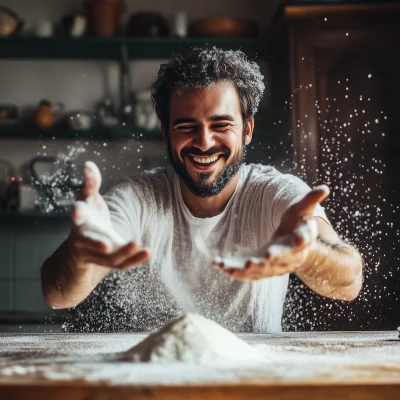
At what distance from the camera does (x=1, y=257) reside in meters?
2.22

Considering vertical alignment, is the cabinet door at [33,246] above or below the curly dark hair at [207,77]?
below

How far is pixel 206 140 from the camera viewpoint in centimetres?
141

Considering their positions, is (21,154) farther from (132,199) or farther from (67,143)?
(132,199)

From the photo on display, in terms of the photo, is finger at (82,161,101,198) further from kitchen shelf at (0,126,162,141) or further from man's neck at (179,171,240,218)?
kitchen shelf at (0,126,162,141)

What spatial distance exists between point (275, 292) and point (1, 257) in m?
1.16

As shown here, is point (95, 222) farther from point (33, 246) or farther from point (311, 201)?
point (33, 246)

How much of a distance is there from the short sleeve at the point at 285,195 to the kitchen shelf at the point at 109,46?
3.10ft

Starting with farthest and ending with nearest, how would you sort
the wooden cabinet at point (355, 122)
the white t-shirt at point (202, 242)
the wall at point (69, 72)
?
the wall at point (69, 72) → the wooden cabinet at point (355, 122) → the white t-shirt at point (202, 242)

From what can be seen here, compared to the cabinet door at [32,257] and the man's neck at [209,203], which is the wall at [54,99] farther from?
the man's neck at [209,203]

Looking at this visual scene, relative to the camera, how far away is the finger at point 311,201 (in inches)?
36.4

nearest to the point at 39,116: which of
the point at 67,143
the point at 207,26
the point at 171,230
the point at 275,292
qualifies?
the point at 67,143

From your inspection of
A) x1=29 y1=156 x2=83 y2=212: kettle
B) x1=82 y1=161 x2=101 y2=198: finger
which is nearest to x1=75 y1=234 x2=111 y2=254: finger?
x1=82 y1=161 x2=101 y2=198: finger

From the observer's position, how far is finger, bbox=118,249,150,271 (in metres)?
0.86

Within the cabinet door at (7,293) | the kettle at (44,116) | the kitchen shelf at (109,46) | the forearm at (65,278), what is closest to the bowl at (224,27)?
the kitchen shelf at (109,46)
